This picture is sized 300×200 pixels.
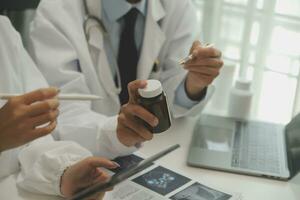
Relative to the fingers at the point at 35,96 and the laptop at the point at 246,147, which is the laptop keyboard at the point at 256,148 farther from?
the fingers at the point at 35,96

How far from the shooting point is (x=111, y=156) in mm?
1161

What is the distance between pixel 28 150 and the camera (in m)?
1.08

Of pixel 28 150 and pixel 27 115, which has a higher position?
pixel 27 115

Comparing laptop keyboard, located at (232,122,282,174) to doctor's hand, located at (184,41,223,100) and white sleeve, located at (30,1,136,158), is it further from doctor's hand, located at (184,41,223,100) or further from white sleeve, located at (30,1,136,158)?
white sleeve, located at (30,1,136,158)

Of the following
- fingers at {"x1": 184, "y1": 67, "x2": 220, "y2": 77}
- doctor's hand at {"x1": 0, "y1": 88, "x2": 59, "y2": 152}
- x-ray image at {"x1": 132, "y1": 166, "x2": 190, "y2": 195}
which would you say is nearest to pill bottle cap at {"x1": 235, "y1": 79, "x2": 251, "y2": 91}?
fingers at {"x1": 184, "y1": 67, "x2": 220, "y2": 77}

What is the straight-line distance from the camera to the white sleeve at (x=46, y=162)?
1.00m

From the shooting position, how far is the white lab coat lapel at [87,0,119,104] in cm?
133

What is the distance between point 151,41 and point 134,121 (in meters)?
0.43

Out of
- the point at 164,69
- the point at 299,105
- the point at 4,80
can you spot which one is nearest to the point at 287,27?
the point at 299,105

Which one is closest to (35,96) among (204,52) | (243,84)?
(204,52)

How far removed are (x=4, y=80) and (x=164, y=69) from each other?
1.78 feet

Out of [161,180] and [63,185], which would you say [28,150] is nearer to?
[63,185]

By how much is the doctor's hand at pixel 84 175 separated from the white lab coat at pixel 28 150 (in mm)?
41

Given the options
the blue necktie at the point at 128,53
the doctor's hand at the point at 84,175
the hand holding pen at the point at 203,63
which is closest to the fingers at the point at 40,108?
the doctor's hand at the point at 84,175
